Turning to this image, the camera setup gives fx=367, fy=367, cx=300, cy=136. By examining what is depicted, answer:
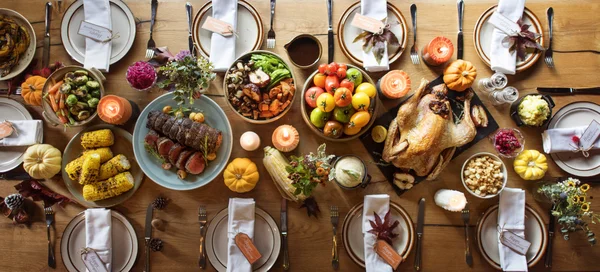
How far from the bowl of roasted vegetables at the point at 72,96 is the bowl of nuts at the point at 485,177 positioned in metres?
2.20

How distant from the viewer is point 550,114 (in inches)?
87.7

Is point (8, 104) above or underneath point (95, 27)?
underneath

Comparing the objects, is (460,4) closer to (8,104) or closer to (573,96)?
(573,96)

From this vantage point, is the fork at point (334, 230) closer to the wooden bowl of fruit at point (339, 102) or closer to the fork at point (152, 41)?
the wooden bowl of fruit at point (339, 102)

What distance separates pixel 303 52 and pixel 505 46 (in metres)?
1.25

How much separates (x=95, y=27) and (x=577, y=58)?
304 cm

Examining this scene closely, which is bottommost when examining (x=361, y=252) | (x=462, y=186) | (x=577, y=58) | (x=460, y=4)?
(x=361, y=252)

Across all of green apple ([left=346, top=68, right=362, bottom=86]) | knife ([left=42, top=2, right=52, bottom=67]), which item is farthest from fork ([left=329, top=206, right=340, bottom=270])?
knife ([left=42, top=2, right=52, bottom=67])

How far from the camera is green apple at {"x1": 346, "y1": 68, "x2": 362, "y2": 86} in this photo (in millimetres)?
2059

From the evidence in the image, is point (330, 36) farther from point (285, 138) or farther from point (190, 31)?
point (190, 31)

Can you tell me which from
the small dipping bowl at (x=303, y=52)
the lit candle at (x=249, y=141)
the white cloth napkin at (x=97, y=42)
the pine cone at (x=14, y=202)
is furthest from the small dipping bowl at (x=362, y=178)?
the pine cone at (x=14, y=202)

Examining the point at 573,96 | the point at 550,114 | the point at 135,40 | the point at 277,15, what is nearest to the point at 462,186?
the point at 550,114

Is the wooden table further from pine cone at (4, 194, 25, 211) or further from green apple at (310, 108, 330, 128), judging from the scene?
green apple at (310, 108, 330, 128)

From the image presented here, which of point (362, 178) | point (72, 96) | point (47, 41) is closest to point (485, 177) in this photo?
point (362, 178)
